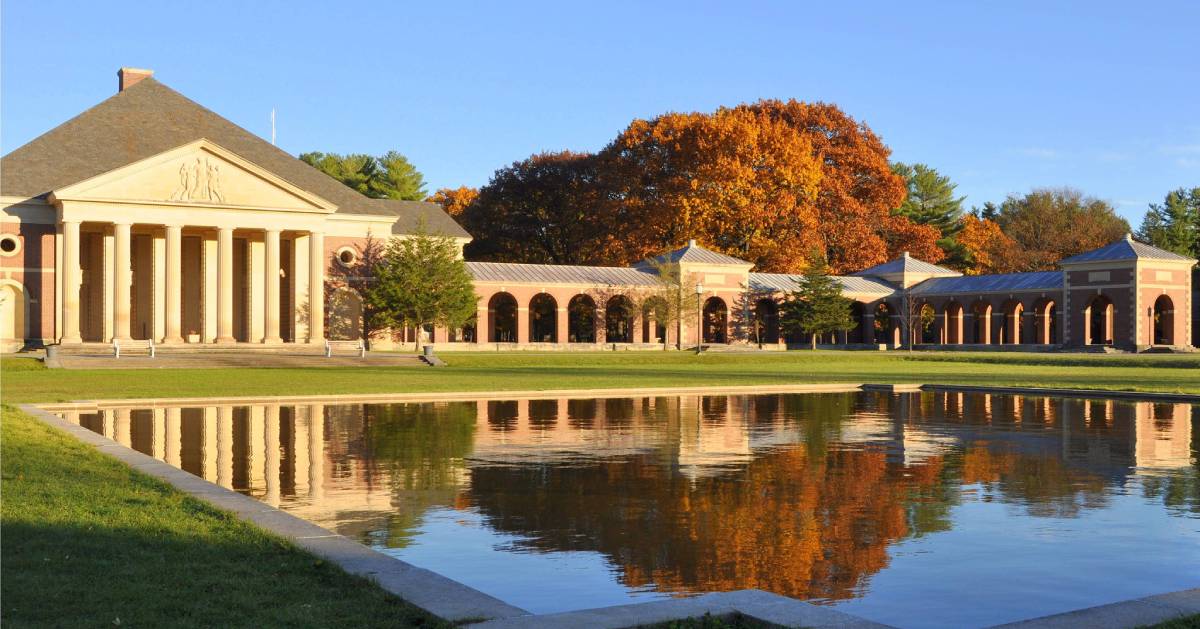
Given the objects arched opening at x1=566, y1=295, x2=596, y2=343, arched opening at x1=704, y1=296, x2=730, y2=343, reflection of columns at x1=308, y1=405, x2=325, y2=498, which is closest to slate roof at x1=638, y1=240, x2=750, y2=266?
arched opening at x1=704, y1=296, x2=730, y2=343

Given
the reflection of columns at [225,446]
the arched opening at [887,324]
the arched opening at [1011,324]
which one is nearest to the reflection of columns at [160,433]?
the reflection of columns at [225,446]

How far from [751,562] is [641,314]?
6778 centimetres

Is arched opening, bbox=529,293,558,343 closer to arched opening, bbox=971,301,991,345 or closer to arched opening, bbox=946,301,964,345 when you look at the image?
arched opening, bbox=946,301,964,345

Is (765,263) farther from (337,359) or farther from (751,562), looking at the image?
(751,562)

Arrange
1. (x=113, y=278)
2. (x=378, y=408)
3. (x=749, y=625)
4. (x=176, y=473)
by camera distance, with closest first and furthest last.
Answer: (x=749, y=625) → (x=176, y=473) → (x=378, y=408) → (x=113, y=278)

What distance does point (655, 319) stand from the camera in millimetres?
76375

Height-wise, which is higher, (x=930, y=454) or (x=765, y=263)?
(x=765, y=263)

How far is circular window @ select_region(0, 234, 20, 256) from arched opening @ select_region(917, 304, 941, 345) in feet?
210

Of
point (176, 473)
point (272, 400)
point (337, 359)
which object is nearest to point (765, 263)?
point (337, 359)

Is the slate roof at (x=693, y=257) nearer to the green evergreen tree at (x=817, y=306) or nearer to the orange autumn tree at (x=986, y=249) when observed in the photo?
the green evergreen tree at (x=817, y=306)

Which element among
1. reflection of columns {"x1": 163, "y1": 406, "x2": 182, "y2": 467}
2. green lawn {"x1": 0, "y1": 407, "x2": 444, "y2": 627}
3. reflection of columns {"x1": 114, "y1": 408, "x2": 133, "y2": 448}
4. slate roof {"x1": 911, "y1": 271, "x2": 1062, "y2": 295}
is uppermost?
slate roof {"x1": 911, "y1": 271, "x2": 1062, "y2": 295}

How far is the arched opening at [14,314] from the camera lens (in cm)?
5817

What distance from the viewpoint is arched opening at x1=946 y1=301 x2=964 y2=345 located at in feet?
291

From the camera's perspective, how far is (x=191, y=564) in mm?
8305
